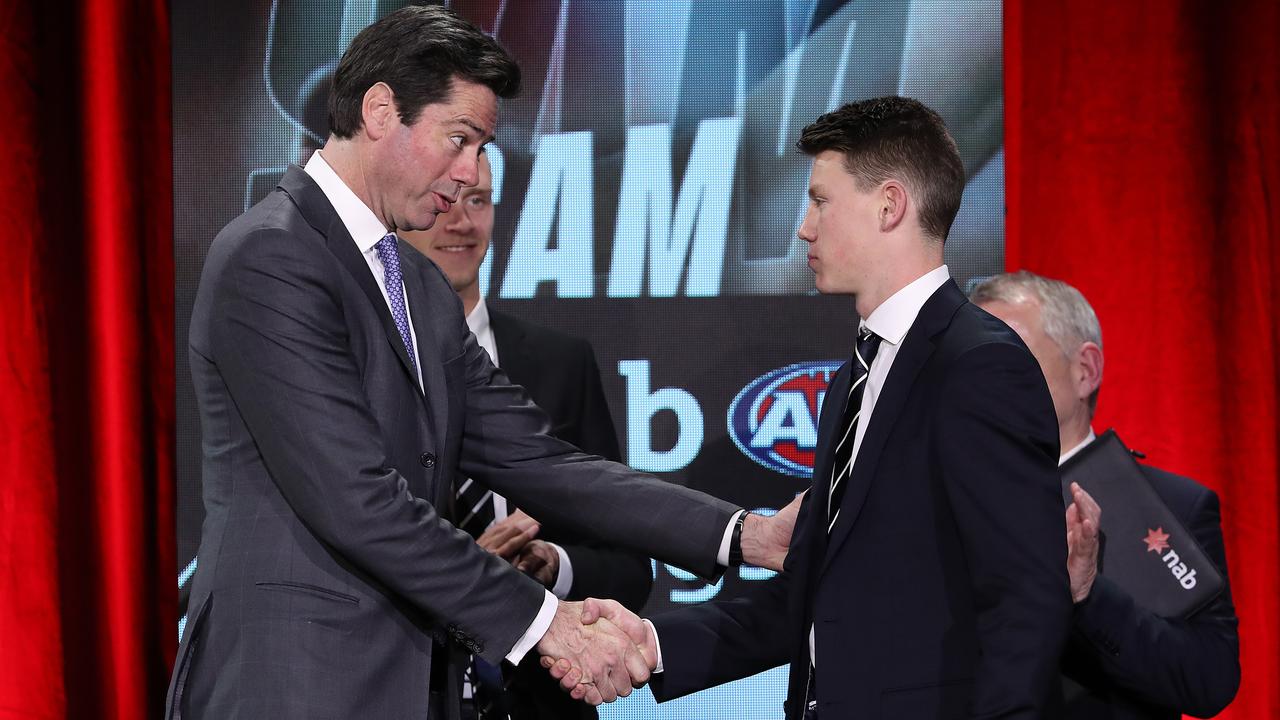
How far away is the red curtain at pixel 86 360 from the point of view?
3295 mm

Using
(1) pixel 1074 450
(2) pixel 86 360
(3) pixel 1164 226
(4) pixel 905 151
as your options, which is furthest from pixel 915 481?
(2) pixel 86 360

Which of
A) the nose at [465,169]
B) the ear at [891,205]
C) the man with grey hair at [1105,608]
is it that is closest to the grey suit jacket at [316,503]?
the nose at [465,169]

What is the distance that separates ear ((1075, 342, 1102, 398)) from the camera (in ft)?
7.97

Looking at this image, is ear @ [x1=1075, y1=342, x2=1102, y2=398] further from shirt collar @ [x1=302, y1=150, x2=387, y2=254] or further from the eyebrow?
shirt collar @ [x1=302, y1=150, x2=387, y2=254]

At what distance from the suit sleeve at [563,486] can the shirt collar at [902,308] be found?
63 cm

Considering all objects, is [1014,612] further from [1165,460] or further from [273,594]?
[1165,460]

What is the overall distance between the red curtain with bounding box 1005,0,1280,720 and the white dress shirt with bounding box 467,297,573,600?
158 centimetres

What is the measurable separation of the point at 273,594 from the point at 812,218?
101cm

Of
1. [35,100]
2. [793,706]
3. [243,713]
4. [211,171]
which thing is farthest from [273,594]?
[35,100]

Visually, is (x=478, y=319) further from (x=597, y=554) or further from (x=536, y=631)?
(x=536, y=631)

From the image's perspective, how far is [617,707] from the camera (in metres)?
3.36

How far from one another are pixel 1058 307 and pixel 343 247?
1460 millimetres

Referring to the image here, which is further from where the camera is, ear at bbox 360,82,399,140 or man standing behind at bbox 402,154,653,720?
man standing behind at bbox 402,154,653,720

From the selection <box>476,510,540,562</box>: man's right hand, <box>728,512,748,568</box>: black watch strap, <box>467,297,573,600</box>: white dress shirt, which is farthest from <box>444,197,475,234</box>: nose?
<box>728,512,748,568</box>: black watch strap
